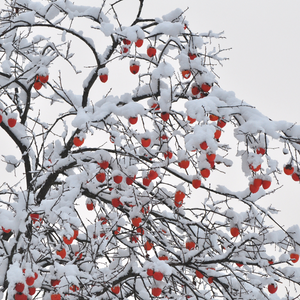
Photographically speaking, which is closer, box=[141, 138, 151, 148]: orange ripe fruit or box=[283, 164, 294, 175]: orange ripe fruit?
box=[283, 164, 294, 175]: orange ripe fruit

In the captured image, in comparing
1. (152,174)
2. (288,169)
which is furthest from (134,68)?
(288,169)

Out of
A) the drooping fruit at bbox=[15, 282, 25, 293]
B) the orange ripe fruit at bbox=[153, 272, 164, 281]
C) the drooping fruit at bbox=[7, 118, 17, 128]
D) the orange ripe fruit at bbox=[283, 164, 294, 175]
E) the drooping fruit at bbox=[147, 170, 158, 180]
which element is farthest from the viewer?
the drooping fruit at bbox=[7, 118, 17, 128]

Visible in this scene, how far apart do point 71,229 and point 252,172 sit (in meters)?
1.74

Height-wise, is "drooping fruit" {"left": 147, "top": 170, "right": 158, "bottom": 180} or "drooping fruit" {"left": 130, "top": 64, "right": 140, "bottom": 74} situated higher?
"drooping fruit" {"left": 130, "top": 64, "right": 140, "bottom": 74}

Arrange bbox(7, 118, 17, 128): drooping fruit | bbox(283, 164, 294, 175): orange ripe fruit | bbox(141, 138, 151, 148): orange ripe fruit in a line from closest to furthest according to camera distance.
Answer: bbox(283, 164, 294, 175): orange ripe fruit
bbox(141, 138, 151, 148): orange ripe fruit
bbox(7, 118, 17, 128): drooping fruit

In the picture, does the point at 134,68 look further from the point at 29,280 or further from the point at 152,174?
the point at 29,280

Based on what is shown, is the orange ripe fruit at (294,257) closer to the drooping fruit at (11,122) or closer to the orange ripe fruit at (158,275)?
the orange ripe fruit at (158,275)

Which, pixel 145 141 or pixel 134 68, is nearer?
pixel 145 141

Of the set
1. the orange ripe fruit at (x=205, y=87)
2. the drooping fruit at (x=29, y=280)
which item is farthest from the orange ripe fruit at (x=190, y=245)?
the drooping fruit at (x=29, y=280)

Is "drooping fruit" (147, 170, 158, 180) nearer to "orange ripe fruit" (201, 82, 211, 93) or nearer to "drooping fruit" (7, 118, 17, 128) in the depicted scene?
"orange ripe fruit" (201, 82, 211, 93)

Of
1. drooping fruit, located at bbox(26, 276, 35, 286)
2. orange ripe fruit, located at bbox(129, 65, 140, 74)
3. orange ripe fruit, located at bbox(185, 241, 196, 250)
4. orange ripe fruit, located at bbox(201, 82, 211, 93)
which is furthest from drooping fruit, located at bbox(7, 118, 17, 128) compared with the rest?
orange ripe fruit, located at bbox(185, 241, 196, 250)

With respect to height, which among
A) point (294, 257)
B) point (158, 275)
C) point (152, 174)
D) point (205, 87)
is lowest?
point (158, 275)

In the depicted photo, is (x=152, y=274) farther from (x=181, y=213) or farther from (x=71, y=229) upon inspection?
(x=181, y=213)

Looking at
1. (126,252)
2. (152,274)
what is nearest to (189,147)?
(152,274)
